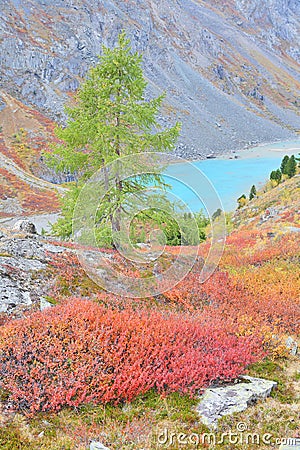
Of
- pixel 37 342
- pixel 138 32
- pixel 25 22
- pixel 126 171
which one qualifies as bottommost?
pixel 37 342

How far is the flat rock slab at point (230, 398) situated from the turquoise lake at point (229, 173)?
11.4 ft

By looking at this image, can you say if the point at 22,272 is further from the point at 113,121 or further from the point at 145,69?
the point at 145,69

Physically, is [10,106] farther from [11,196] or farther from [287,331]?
[287,331]

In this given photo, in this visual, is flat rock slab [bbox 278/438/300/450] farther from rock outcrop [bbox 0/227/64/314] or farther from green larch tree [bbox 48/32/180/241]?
green larch tree [bbox 48/32/180/241]

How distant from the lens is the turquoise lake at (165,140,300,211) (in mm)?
7787

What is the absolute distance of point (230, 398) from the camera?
5.25 m

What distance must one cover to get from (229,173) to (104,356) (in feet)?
247

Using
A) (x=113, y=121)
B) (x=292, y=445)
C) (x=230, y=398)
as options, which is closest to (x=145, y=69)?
(x=113, y=121)

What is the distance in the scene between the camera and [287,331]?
25.5 feet

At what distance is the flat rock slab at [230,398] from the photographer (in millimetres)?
4949

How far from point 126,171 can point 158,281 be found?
12.2ft

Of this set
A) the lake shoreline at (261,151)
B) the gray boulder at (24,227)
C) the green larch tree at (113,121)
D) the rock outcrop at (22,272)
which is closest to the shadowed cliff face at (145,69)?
the lake shoreline at (261,151)

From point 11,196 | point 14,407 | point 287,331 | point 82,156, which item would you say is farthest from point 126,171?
point 11,196

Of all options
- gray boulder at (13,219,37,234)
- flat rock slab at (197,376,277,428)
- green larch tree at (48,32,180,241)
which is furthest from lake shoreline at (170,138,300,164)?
flat rock slab at (197,376,277,428)
